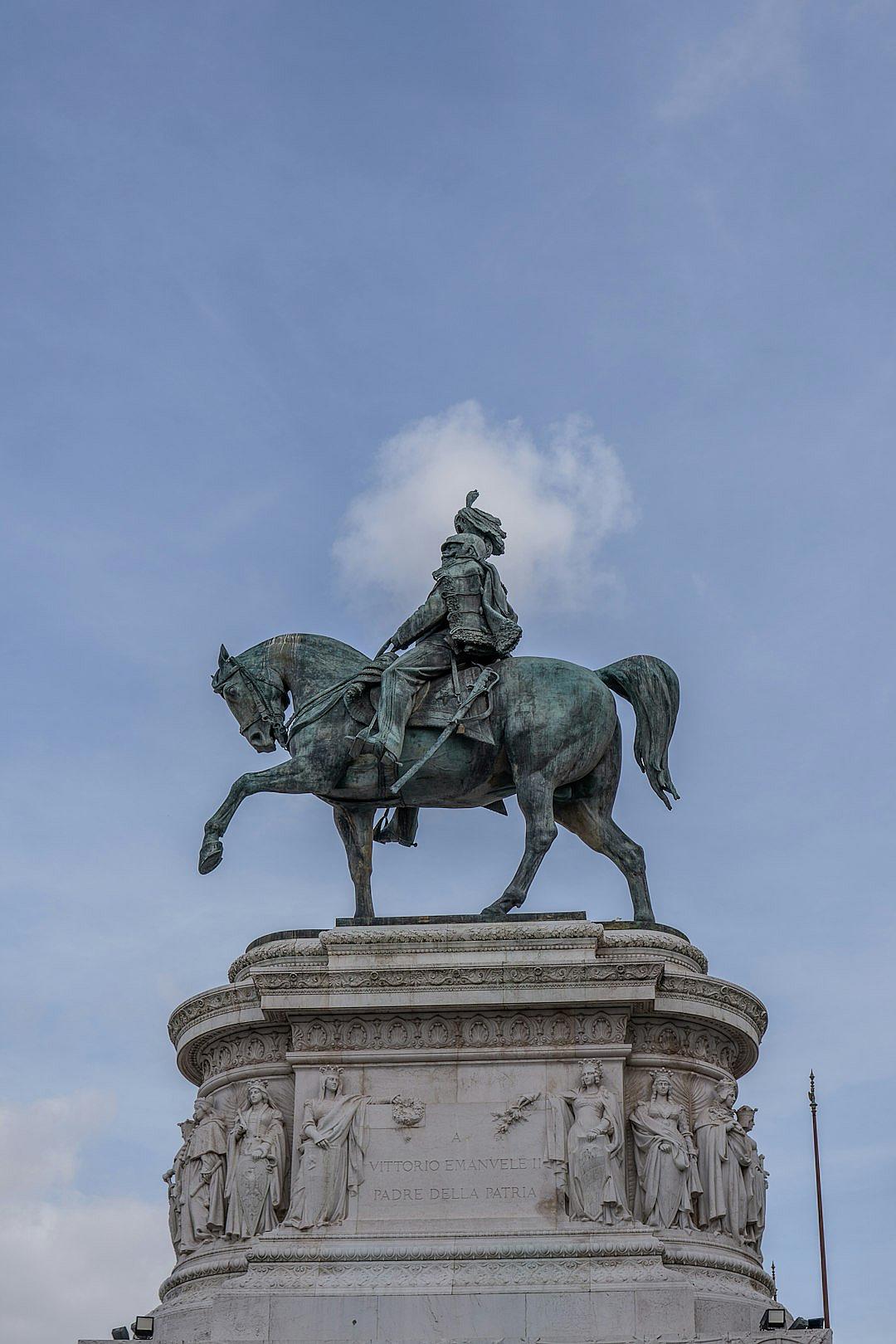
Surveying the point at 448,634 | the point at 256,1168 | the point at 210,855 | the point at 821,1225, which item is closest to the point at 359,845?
the point at 210,855

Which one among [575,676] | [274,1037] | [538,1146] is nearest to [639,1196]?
[538,1146]

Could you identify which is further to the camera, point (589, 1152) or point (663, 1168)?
point (663, 1168)

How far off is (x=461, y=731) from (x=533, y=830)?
157 cm

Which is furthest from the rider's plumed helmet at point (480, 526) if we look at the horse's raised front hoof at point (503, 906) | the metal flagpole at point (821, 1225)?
the metal flagpole at point (821, 1225)

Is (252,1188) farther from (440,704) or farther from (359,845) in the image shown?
(440,704)

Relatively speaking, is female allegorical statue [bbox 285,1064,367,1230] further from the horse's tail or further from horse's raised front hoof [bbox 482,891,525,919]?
the horse's tail

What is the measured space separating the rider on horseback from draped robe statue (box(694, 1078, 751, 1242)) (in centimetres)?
588

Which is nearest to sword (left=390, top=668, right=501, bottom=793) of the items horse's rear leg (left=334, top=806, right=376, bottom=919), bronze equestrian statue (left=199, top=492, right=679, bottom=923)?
bronze equestrian statue (left=199, top=492, right=679, bottom=923)

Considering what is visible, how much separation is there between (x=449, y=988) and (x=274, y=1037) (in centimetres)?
235

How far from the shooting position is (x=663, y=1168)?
21812mm

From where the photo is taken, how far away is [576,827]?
83.7 ft

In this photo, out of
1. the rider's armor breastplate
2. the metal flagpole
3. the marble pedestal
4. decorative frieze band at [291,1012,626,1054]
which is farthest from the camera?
the metal flagpole

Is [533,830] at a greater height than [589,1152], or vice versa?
[533,830]

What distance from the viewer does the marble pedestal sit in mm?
20812
